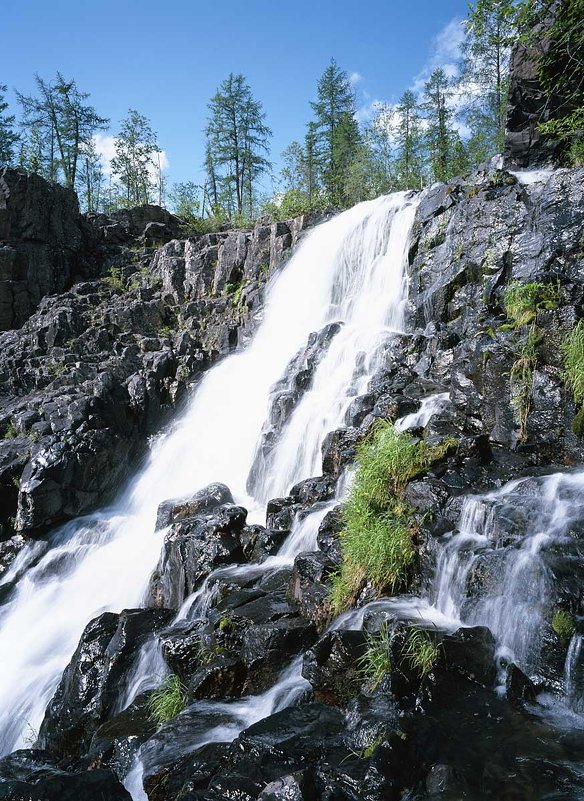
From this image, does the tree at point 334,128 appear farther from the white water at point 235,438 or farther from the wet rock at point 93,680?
the wet rock at point 93,680

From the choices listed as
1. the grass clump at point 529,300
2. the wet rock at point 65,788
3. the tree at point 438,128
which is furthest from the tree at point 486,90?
the wet rock at point 65,788

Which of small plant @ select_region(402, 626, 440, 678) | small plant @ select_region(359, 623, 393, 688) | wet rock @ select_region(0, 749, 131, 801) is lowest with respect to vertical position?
wet rock @ select_region(0, 749, 131, 801)

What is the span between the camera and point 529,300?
924 centimetres

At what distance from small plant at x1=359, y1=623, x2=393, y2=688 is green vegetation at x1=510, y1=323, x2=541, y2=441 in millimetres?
4268

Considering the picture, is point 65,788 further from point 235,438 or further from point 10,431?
point 10,431

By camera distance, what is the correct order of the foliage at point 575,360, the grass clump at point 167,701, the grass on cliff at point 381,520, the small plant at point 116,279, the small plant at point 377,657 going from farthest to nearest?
the small plant at point 116,279 < the foliage at point 575,360 < the grass on cliff at point 381,520 < the grass clump at point 167,701 < the small plant at point 377,657

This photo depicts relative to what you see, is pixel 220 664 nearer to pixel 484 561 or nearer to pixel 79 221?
pixel 484 561

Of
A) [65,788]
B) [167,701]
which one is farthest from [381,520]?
[65,788]

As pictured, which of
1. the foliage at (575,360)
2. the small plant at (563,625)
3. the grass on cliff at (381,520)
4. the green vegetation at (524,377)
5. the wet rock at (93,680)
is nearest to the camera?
the small plant at (563,625)

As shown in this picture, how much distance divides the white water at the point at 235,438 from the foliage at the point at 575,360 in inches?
181

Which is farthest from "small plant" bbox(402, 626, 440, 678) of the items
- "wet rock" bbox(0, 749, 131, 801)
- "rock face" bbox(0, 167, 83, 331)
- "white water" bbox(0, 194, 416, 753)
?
"rock face" bbox(0, 167, 83, 331)

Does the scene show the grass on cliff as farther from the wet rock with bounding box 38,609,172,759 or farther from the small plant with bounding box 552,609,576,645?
the wet rock with bounding box 38,609,172,759

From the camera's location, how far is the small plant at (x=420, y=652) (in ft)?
14.9

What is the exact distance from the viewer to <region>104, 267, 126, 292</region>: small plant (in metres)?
22.6
